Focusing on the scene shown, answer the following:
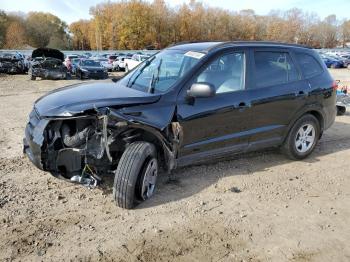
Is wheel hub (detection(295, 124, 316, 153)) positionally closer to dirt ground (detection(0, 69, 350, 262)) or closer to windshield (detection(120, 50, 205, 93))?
dirt ground (detection(0, 69, 350, 262))

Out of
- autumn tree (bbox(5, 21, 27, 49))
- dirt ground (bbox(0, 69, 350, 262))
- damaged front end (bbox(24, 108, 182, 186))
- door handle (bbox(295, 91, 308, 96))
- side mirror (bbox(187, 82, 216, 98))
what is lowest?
dirt ground (bbox(0, 69, 350, 262))

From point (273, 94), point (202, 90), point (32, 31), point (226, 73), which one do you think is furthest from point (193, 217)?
point (32, 31)

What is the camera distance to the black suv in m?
3.89

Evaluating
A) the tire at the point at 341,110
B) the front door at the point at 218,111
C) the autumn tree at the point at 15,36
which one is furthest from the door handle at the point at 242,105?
the autumn tree at the point at 15,36

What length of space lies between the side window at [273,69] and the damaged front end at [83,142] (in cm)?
168

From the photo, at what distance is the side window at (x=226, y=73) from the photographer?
14.8 feet

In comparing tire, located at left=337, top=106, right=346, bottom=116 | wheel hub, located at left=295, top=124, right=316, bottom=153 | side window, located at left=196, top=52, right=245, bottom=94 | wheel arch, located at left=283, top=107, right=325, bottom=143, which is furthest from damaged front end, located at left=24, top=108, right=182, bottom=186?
tire, located at left=337, top=106, right=346, bottom=116

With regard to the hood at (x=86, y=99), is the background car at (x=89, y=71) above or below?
below

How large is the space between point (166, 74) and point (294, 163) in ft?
8.22

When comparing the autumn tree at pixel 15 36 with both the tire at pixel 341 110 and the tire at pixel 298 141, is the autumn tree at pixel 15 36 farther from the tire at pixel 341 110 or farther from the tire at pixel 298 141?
the tire at pixel 298 141

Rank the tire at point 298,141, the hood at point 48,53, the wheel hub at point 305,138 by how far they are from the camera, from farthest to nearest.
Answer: the hood at point 48,53
the wheel hub at point 305,138
the tire at point 298,141

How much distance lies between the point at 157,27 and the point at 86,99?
87.4m

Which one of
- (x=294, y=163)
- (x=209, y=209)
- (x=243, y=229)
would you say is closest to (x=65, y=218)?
(x=209, y=209)

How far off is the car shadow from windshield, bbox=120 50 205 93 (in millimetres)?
1219
